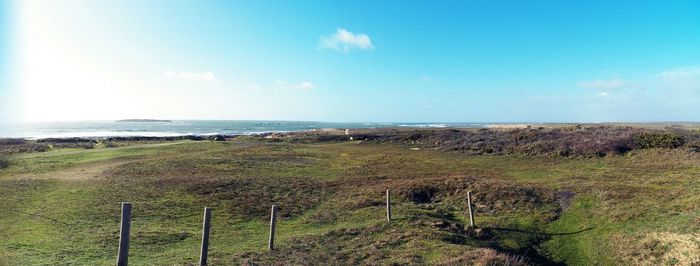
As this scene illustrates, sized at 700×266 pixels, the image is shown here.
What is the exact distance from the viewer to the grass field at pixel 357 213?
56.5ft

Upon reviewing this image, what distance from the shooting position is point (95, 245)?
18.0 metres

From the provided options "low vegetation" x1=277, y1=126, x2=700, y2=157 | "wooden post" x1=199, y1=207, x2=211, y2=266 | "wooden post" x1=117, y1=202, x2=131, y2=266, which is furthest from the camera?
"low vegetation" x1=277, y1=126, x2=700, y2=157

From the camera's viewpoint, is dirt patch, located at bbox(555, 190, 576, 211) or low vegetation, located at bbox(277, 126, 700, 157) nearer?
dirt patch, located at bbox(555, 190, 576, 211)

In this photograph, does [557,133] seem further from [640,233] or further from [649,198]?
[640,233]

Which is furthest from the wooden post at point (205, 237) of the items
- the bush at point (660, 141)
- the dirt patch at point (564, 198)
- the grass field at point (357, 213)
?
the bush at point (660, 141)

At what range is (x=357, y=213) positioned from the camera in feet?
85.0

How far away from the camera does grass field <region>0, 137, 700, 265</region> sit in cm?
1723

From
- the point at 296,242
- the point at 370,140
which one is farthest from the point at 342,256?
the point at 370,140

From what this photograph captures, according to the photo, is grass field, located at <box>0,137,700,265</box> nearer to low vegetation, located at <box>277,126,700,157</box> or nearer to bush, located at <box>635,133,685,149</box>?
bush, located at <box>635,133,685,149</box>

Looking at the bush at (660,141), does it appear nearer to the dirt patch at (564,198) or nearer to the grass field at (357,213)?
the grass field at (357,213)

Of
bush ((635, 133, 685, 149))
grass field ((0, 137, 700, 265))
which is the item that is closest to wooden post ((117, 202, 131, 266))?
grass field ((0, 137, 700, 265))

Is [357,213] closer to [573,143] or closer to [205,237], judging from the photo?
[205,237]

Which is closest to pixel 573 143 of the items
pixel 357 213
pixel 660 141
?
pixel 660 141

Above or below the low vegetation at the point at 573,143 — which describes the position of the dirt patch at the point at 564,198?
below
